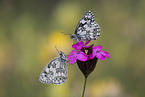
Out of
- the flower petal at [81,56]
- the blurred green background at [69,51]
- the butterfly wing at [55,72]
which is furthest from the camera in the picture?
the blurred green background at [69,51]

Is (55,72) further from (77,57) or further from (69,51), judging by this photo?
(69,51)

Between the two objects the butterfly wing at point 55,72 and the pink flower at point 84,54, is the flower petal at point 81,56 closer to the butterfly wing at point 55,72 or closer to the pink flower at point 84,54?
the pink flower at point 84,54

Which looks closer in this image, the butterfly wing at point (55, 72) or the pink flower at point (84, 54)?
the pink flower at point (84, 54)

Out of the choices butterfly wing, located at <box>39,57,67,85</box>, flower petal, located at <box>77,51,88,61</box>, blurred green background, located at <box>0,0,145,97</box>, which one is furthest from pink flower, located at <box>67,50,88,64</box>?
blurred green background, located at <box>0,0,145,97</box>

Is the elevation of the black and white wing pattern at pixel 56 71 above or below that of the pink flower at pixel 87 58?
below

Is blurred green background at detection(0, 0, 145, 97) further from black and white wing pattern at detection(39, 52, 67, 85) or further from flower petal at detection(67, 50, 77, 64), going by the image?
flower petal at detection(67, 50, 77, 64)

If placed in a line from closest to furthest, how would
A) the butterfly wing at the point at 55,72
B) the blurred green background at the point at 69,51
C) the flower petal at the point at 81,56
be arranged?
1. the flower petal at the point at 81,56
2. the butterfly wing at the point at 55,72
3. the blurred green background at the point at 69,51

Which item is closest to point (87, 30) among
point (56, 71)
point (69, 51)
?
point (56, 71)

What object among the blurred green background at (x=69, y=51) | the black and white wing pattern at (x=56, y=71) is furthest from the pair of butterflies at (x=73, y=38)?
the blurred green background at (x=69, y=51)

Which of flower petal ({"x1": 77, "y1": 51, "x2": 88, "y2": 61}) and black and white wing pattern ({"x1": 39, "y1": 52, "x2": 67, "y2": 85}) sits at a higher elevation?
flower petal ({"x1": 77, "y1": 51, "x2": 88, "y2": 61})
